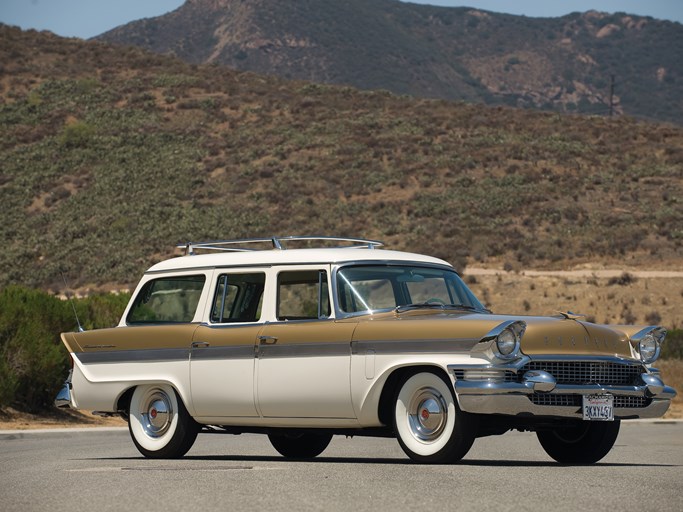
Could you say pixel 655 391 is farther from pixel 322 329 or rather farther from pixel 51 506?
pixel 51 506

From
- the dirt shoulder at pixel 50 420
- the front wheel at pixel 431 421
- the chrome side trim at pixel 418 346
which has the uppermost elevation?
the chrome side trim at pixel 418 346

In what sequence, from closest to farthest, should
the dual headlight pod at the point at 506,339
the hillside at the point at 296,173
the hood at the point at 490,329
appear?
the dual headlight pod at the point at 506,339 < the hood at the point at 490,329 < the hillside at the point at 296,173

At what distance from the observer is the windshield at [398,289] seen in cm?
1174

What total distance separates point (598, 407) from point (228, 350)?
3.48 metres

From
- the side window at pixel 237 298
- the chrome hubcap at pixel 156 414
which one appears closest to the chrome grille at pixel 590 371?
the side window at pixel 237 298

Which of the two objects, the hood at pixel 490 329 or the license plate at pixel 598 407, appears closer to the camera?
the hood at pixel 490 329

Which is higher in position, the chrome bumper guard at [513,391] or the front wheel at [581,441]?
the chrome bumper guard at [513,391]

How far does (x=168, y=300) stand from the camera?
13352mm

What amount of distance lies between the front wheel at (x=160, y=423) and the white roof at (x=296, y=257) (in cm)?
129

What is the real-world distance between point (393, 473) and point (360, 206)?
172ft

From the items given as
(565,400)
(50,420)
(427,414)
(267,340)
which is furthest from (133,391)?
(50,420)

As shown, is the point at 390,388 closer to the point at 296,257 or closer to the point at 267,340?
the point at 267,340

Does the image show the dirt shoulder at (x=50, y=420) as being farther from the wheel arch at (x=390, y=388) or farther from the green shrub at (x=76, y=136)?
the green shrub at (x=76, y=136)

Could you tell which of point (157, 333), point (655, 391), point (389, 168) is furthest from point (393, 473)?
point (389, 168)
